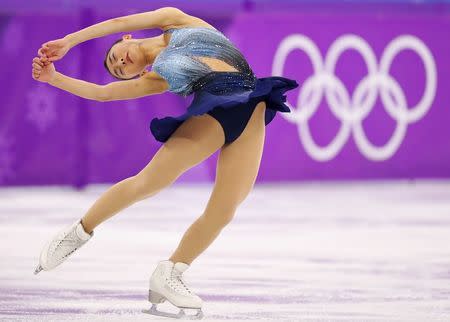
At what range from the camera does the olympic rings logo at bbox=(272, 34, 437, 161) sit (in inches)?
437

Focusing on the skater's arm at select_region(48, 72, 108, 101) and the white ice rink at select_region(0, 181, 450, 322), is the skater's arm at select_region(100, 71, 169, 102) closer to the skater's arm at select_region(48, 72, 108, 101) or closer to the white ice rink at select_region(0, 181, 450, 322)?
the skater's arm at select_region(48, 72, 108, 101)

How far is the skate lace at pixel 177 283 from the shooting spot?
189 inches

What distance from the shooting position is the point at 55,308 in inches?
197

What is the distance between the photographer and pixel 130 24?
16.1 ft

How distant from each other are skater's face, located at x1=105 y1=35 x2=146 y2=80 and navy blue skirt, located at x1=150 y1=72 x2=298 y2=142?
32 cm

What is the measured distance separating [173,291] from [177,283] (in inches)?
1.9

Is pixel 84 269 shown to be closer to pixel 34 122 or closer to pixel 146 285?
pixel 146 285

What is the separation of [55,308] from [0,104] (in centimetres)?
562

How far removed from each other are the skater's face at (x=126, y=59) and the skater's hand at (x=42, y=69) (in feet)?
0.94

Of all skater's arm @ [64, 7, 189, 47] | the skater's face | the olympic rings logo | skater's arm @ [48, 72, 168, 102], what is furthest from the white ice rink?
skater's arm @ [64, 7, 189, 47]

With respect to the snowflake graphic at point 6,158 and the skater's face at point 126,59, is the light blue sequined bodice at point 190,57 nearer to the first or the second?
the skater's face at point 126,59

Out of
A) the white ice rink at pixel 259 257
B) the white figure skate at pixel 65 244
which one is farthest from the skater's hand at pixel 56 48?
the white ice rink at pixel 259 257

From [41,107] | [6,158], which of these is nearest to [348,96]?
[41,107]

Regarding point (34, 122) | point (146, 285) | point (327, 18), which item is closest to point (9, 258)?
point (146, 285)
